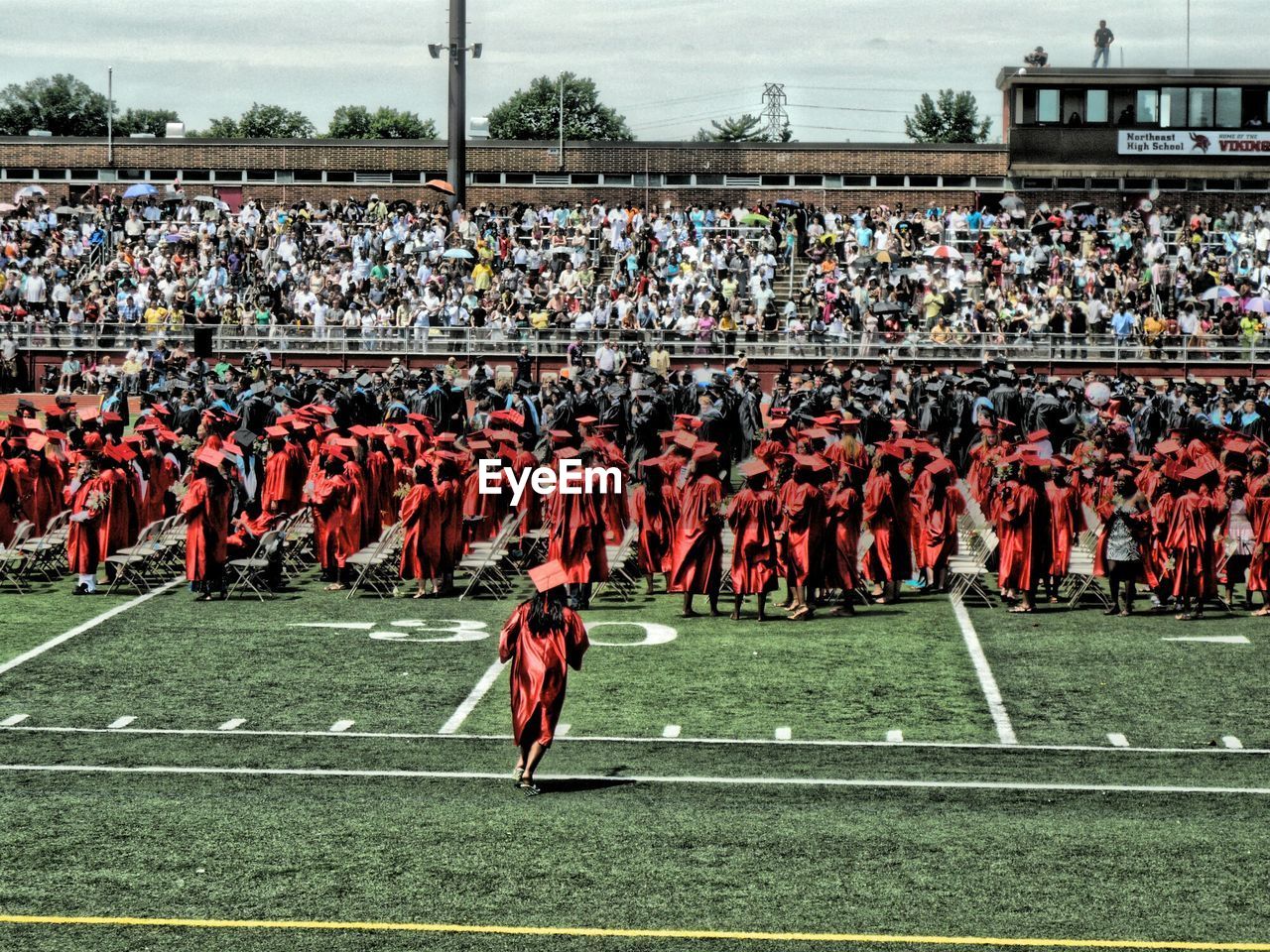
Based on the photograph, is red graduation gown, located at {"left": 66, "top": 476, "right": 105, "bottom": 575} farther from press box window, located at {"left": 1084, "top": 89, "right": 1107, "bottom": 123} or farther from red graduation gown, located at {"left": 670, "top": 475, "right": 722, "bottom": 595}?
press box window, located at {"left": 1084, "top": 89, "right": 1107, "bottom": 123}

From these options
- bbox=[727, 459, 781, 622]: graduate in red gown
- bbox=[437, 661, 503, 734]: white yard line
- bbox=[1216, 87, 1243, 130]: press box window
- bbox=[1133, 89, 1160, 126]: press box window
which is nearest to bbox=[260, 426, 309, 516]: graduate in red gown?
bbox=[437, 661, 503, 734]: white yard line

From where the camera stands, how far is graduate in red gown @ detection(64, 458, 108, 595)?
20.3m

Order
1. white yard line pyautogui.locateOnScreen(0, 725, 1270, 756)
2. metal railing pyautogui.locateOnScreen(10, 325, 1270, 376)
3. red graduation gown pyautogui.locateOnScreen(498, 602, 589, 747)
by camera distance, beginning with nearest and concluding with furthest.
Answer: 1. red graduation gown pyautogui.locateOnScreen(498, 602, 589, 747)
2. white yard line pyautogui.locateOnScreen(0, 725, 1270, 756)
3. metal railing pyautogui.locateOnScreen(10, 325, 1270, 376)

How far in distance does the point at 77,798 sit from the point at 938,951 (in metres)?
6.11

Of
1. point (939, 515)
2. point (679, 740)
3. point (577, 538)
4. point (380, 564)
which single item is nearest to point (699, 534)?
point (577, 538)

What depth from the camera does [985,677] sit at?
16.8 metres

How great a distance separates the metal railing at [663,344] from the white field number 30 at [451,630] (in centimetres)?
1888

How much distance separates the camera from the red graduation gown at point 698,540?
19.0 meters

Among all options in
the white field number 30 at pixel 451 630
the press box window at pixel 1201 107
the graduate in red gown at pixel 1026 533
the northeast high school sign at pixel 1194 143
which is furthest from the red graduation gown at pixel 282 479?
the press box window at pixel 1201 107

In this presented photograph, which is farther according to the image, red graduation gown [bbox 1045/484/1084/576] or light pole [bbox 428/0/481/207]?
light pole [bbox 428/0/481/207]

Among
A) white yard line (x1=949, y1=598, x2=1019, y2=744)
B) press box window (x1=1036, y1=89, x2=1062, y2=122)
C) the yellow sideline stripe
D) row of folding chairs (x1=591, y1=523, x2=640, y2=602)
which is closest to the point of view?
the yellow sideline stripe

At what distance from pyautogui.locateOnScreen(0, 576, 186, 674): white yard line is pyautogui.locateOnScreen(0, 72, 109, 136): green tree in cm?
10743

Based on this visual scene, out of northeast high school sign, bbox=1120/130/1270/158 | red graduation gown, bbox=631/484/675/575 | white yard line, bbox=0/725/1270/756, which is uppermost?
northeast high school sign, bbox=1120/130/1270/158

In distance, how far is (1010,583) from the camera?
1978cm
